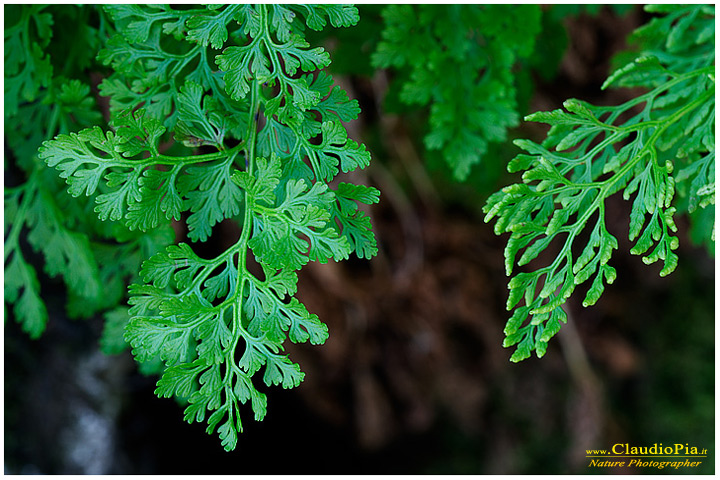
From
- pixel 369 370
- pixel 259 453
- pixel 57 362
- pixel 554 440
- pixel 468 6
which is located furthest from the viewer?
pixel 554 440

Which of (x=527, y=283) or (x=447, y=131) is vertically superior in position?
(x=447, y=131)

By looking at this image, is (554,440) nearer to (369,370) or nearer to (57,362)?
(369,370)

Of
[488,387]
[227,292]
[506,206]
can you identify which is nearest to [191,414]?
[227,292]

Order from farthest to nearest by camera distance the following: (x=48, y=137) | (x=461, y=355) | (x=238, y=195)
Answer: (x=461, y=355) → (x=48, y=137) → (x=238, y=195)

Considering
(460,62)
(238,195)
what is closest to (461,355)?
(460,62)

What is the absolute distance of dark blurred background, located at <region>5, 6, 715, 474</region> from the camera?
181cm

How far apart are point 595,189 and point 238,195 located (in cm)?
49

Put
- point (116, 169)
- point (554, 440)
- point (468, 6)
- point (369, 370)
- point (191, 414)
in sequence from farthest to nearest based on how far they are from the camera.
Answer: point (554, 440) < point (369, 370) < point (468, 6) < point (116, 169) < point (191, 414)

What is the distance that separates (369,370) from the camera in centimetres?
193

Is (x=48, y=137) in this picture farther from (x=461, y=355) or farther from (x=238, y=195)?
(x=461, y=355)

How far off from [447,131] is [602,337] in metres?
1.43

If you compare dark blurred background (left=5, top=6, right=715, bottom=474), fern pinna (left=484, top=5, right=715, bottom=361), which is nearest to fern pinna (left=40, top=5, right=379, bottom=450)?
fern pinna (left=484, top=5, right=715, bottom=361)

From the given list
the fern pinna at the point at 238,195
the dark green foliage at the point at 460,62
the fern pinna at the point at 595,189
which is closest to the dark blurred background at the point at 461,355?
the dark green foliage at the point at 460,62

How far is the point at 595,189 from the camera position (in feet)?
2.58
